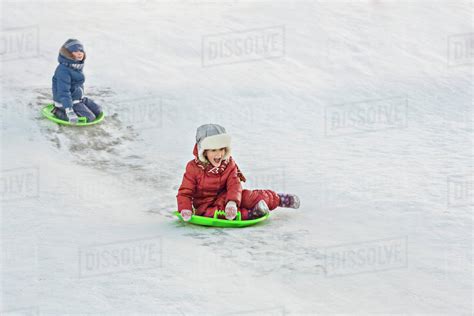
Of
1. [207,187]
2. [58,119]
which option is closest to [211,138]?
[207,187]

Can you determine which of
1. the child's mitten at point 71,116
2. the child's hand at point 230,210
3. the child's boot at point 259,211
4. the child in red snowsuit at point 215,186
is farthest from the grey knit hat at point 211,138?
the child's mitten at point 71,116

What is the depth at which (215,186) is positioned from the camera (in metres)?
5.86

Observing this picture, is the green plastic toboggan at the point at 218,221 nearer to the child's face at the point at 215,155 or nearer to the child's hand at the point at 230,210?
the child's hand at the point at 230,210

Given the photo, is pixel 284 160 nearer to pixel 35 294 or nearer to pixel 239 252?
pixel 239 252

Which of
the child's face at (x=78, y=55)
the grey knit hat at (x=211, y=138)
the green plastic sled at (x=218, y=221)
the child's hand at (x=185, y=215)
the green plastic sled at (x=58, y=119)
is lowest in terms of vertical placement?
the green plastic sled at (x=218, y=221)

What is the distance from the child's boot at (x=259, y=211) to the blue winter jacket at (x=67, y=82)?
2.77m

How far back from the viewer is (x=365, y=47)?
1079 cm

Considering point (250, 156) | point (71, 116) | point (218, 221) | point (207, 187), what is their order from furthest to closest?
point (71, 116) → point (250, 156) → point (207, 187) → point (218, 221)

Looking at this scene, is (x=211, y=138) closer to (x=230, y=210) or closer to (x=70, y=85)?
(x=230, y=210)

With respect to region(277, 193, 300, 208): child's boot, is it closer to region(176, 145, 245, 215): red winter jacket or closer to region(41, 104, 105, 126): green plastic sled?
region(176, 145, 245, 215): red winter jacket

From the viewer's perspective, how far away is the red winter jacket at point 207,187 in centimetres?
577

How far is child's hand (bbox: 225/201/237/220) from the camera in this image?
569cm

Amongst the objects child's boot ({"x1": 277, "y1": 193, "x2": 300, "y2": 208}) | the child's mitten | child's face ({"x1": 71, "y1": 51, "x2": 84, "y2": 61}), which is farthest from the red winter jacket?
child's face ({"x1": 71, "y1": 51, "x2": 84, "y2": 61})

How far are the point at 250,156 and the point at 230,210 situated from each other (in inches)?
78.1
